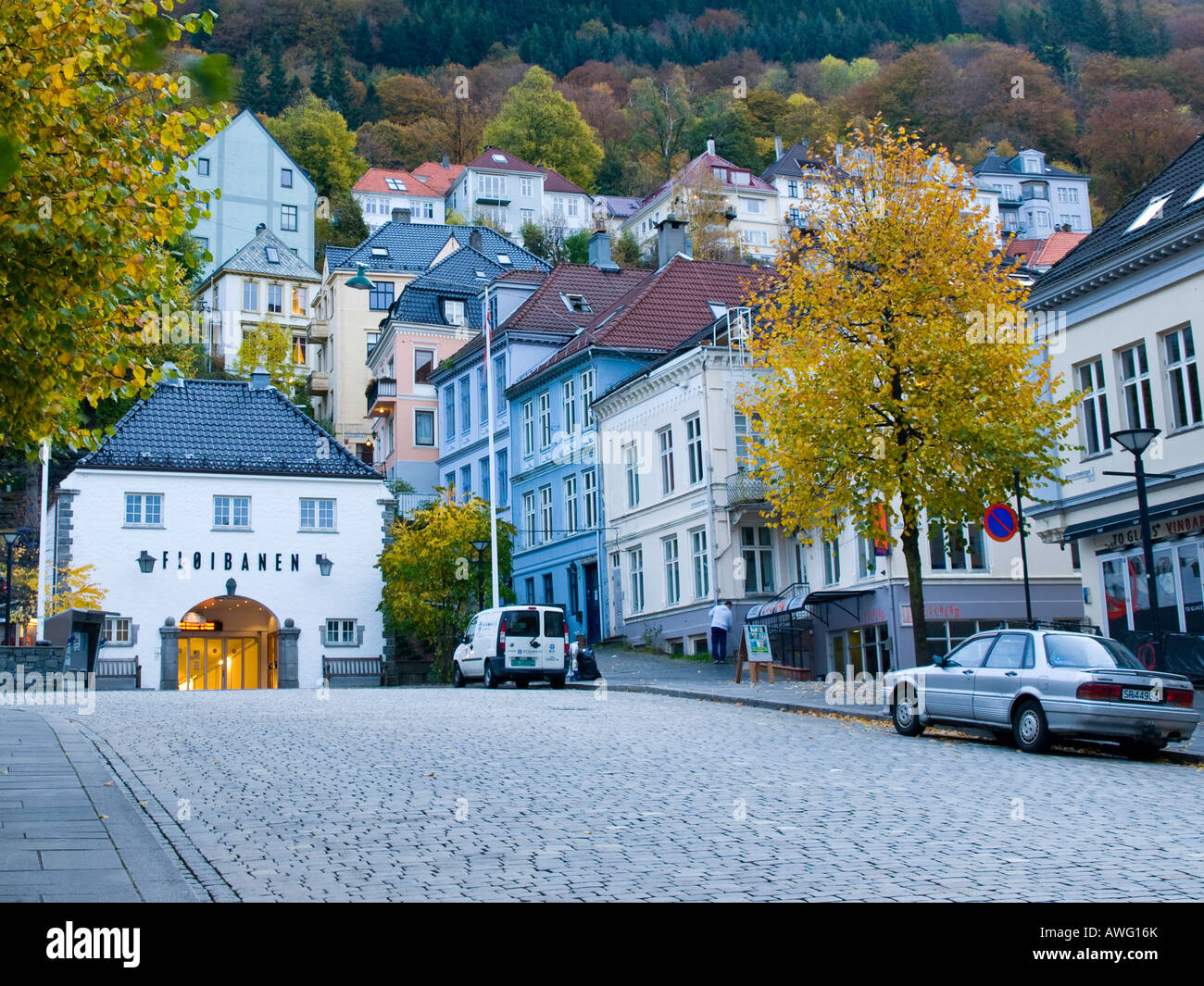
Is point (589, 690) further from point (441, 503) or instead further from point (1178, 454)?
point (441, 503)

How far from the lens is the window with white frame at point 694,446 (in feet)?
143

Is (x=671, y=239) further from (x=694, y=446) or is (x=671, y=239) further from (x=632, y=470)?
(x=694, y=446)

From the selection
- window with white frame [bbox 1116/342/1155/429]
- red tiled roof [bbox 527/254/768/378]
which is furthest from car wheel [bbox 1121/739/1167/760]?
red tiled roof [bbox 527/254/768/378]

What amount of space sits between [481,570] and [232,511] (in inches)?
435

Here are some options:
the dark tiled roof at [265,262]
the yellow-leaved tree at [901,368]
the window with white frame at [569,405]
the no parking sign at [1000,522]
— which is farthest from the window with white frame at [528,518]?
the dark tiled roof at [265,262]

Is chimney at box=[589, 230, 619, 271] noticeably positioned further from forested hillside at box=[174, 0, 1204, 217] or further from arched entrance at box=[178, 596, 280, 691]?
forested hillside at box=[174, 0, 1204, 217]

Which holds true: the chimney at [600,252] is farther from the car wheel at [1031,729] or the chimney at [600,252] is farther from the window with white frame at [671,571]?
the car wheel at [1031,729]

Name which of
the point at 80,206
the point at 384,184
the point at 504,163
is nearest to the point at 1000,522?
the point at 80,206

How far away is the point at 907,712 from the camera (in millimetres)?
20656

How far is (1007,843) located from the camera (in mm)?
10625

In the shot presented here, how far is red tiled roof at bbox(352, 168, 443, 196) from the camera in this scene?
126875 millimetres

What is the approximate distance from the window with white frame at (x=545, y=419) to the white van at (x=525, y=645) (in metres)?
20.3

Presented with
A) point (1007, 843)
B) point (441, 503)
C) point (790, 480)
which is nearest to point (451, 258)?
point (441, 503)

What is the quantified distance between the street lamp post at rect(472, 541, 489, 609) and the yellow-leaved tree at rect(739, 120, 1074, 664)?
1743 cm
